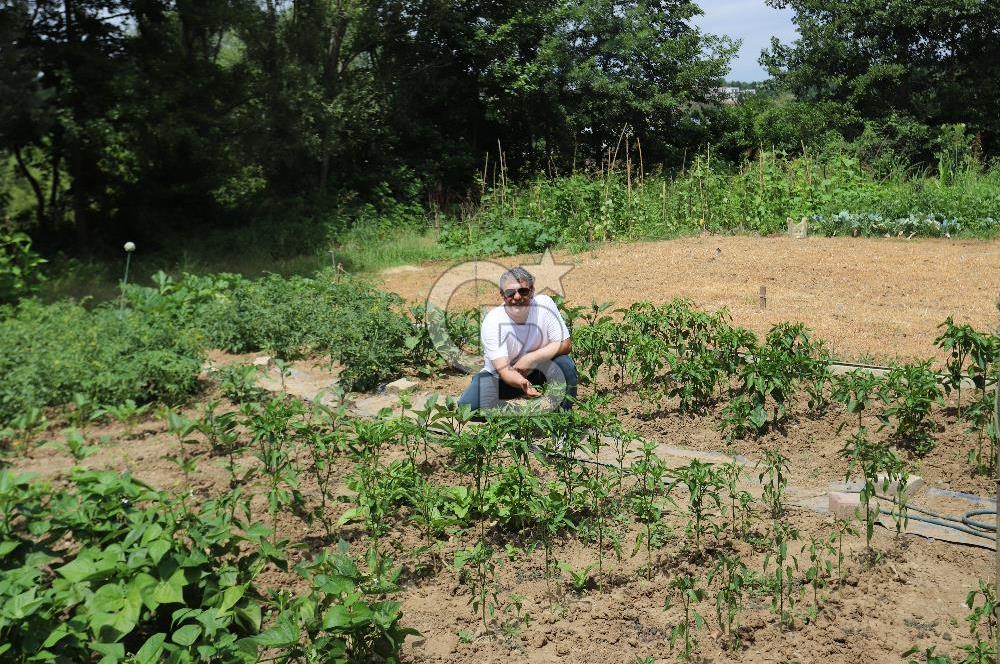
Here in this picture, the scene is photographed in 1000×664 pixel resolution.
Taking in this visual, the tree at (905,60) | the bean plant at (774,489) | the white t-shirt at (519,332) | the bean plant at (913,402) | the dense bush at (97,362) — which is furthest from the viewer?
the tree at (905,60)

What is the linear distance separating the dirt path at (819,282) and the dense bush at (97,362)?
11.3 feet

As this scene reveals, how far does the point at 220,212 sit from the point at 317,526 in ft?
42.9

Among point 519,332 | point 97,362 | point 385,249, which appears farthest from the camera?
point 385,249

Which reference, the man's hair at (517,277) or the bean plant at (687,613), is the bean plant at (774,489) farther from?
the man's hair at (517,277)

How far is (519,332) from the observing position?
16.8 ft

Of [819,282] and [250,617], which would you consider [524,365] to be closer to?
[250,617]

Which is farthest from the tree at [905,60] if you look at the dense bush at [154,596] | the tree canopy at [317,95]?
the dense bush at [154,596]

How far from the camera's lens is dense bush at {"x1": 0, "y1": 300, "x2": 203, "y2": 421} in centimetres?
580

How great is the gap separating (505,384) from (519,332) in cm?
31

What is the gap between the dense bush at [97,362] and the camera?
19.0ft

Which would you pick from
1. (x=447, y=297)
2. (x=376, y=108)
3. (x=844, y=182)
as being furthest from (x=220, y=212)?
(x=844, y=182)

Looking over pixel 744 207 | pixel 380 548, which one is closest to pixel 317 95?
pixel 744 207

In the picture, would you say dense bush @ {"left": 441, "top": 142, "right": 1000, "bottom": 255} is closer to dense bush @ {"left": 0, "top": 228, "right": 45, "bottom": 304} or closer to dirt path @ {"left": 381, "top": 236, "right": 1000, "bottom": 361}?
dirt path @ {"left": 381, "top": 236, "right": 1000, "bottom": 361}

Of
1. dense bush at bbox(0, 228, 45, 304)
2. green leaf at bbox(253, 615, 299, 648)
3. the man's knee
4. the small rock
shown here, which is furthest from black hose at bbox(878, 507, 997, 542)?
dense bush at bbox(0, 228, 45, 304)
